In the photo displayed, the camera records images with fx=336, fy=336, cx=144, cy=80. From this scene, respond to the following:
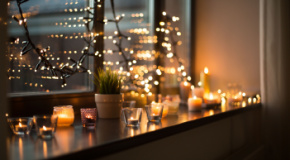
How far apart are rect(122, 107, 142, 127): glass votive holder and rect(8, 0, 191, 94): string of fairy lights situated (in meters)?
0.47

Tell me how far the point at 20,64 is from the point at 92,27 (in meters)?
0.53

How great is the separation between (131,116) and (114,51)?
844 mm

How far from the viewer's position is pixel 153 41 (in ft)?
8.45

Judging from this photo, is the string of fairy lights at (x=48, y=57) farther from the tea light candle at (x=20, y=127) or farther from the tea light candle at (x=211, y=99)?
the tea light candle at (x=211, y=99)

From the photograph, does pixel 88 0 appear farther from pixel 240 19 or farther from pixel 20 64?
pixel 240 19

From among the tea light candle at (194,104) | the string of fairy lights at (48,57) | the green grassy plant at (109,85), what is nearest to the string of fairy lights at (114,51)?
the string of fairy lights at (48,57)

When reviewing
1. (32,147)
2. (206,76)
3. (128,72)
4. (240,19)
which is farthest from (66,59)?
(240,19)

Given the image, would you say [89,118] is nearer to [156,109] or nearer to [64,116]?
[64,116]

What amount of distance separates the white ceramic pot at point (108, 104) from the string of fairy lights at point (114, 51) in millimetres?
233

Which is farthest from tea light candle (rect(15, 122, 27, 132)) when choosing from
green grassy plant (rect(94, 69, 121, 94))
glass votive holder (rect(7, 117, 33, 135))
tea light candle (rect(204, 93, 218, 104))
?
tea light candle (rect(204, 93, 218, 104))

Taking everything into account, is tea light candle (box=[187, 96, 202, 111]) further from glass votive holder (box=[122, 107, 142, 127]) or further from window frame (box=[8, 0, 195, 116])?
glass votive holder (box=[122, 107, 142, 127])

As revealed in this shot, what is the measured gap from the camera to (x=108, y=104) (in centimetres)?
161

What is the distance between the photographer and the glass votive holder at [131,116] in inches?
54.0

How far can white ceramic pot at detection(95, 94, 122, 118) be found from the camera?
5.24ft
